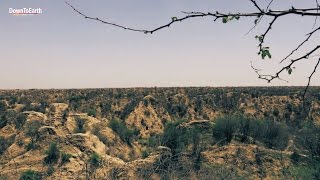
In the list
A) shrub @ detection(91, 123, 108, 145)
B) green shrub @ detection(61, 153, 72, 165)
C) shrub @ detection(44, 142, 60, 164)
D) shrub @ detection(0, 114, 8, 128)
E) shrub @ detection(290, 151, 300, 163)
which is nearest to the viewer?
shrub @ detection(290, 151, 300, 163)

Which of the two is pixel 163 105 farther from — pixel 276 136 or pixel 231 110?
pixel 276 136

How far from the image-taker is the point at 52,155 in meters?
20.4

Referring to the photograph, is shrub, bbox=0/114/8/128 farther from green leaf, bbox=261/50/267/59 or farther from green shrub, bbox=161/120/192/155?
green leaf, bbox=261/50/267/59

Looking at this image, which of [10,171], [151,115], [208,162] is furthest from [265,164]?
[151,115]

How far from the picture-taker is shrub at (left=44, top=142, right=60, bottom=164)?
794 inches

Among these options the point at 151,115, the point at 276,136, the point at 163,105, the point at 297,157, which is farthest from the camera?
the point at 163,105

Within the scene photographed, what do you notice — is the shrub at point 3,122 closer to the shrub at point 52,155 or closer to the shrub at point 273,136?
the shrub at point 52,155

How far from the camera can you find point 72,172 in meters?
18.2

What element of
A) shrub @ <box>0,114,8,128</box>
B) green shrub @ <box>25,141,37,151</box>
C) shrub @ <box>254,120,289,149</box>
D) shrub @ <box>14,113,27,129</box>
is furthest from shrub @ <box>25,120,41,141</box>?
shrub @ <box>254,120,289,149</box>

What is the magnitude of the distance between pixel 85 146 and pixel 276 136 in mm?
11276

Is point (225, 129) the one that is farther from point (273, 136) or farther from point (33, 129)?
point (33, 129)

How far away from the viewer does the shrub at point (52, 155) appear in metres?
20.2

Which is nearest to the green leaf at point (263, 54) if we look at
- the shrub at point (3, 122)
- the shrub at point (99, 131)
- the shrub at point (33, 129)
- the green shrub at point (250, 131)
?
the green shrub at point (250, 131)

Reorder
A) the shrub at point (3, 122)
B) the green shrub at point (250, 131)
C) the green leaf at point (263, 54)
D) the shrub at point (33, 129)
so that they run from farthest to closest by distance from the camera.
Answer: the shrub at point (3, 122) < the shrub at point (33, 129) < the green shrub at point (250, 131) < the green leaf at point (263, 54)
